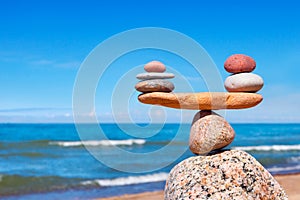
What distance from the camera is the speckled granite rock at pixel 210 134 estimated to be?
19.6 feet

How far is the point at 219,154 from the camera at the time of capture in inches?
241

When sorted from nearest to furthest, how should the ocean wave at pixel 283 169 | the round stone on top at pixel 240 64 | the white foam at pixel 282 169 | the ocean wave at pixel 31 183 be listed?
1. the round stone on top at pixel 240 64
2. the ocean wave at pixel 31 183
3. the ocean wave at pixel 283 169
4. the white foam at pixel 282 169

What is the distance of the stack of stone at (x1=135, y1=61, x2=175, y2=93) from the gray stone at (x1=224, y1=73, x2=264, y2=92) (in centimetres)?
100

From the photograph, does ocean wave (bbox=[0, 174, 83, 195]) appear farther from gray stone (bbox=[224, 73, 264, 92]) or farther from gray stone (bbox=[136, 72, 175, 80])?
gray stone (bbox=[224, 73, 264, 92])

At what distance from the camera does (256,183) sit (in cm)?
582

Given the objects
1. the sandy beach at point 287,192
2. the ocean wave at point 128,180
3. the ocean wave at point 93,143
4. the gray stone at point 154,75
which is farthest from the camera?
the ocean wave at point 93,143

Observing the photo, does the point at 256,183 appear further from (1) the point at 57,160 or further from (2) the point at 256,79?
(1) the point at 57,160

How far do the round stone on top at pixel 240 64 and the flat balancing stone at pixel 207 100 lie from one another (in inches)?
16.0

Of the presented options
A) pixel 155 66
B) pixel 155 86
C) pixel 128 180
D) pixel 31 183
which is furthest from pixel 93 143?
pixel 155 86

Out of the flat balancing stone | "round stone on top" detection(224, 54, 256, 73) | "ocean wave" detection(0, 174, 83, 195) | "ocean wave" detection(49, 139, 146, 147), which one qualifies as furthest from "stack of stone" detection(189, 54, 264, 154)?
"ocean wave" detection(49, 139, 146, 147)

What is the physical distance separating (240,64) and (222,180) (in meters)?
1.91

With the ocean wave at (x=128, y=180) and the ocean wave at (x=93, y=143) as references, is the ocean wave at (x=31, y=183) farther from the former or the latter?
the ocean wave at (x=93, y=143)

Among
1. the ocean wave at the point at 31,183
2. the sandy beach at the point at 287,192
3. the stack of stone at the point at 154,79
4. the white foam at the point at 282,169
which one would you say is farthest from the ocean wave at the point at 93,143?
the stack of stone at the point at 154,79

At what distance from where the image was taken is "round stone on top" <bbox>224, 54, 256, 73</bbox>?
614cm
